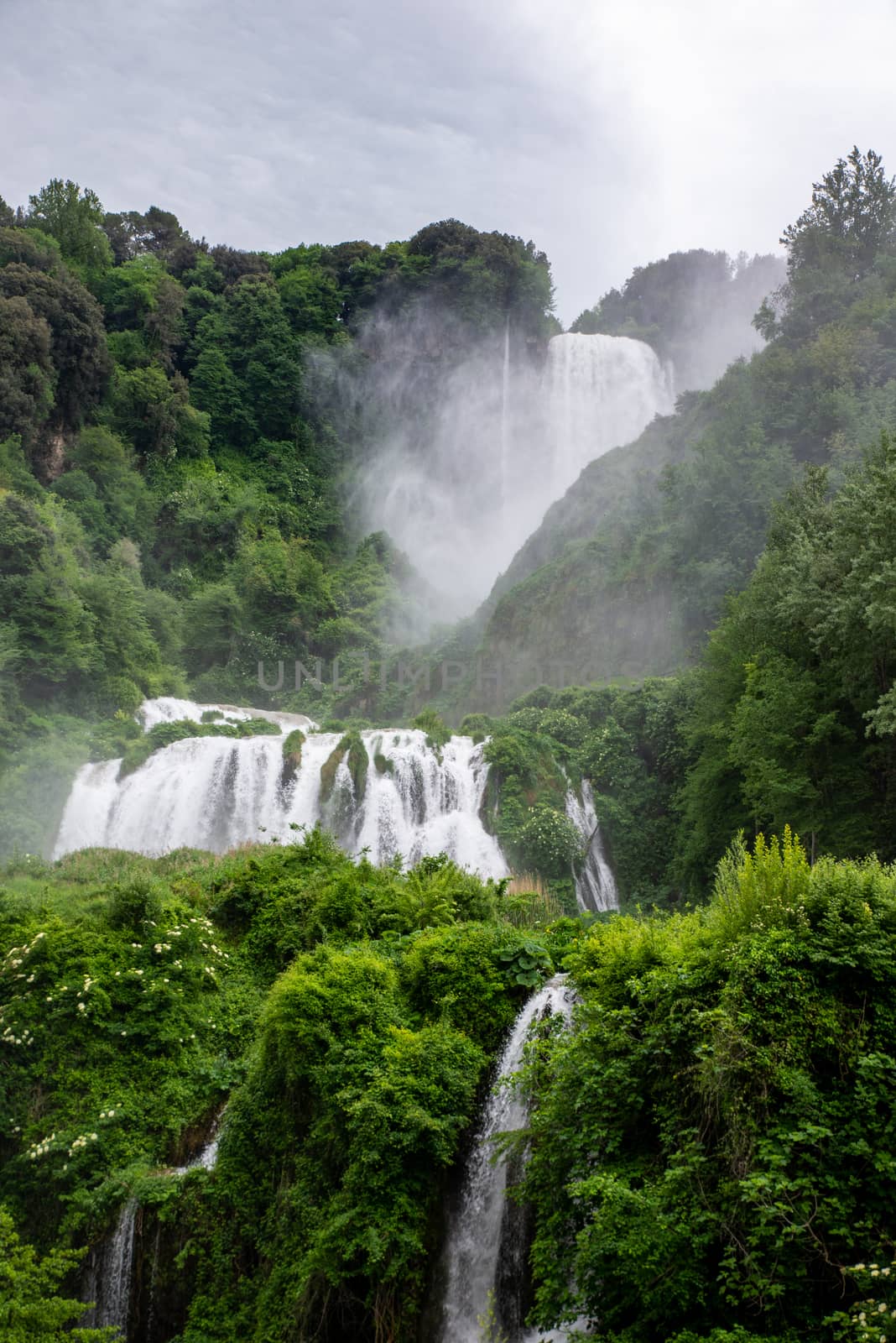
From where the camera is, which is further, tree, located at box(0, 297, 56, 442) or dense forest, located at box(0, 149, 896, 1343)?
tree, located at box(0, 297, 56, 442)

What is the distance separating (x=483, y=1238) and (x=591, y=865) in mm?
18003

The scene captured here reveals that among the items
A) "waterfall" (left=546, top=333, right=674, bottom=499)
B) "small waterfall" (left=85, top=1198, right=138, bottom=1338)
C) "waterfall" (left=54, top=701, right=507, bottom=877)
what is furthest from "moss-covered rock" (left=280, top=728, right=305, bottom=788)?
"waterfall" (left=546, top=333, right=674, bottom=499)

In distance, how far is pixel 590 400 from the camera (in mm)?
56875

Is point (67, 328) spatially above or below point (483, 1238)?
above

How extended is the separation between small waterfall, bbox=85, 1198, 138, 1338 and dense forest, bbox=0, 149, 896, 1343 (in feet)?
0.18

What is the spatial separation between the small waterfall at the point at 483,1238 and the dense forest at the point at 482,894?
101mm

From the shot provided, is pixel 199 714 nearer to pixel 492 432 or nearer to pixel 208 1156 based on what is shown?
pixel 208 1156

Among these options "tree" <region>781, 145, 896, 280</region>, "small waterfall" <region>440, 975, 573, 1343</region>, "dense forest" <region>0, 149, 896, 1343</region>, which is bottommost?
"small waterfall" <region>440, 975, 573, 1343</region>

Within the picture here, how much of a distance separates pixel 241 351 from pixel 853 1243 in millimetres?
52711

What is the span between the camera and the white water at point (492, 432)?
5644cm

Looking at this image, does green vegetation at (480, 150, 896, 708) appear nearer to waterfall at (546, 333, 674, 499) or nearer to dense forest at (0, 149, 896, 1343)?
dense forest at (0, 149, 896, 1343)

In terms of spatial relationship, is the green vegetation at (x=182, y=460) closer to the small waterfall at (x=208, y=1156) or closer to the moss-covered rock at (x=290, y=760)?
the moss-covered rock at (x=290, y=760)

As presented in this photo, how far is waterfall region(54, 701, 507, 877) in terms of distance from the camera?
79.5 ft

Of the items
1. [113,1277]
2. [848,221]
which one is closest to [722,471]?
[848,221]
